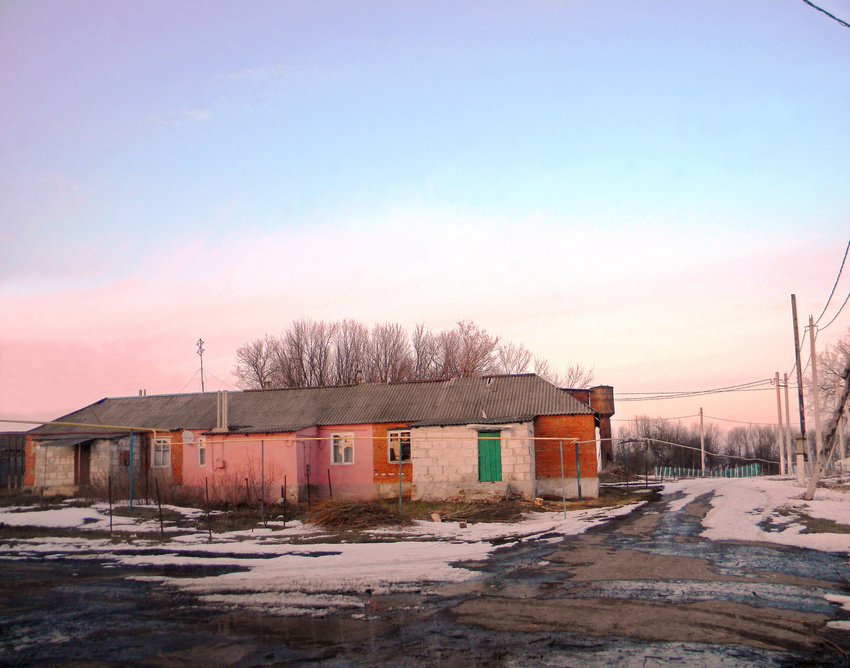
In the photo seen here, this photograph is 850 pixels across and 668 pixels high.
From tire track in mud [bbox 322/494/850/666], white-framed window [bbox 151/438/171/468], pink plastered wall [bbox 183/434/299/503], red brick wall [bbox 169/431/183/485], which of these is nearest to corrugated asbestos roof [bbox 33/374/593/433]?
red brick wall [bbox 169/431/183/485]

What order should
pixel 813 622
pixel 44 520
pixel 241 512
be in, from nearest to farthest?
pixel 813 622, pixel 44 520, pixel 241 512

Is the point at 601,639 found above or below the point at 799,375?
below

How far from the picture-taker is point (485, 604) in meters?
8.12

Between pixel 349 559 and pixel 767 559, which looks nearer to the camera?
pixel 767 559

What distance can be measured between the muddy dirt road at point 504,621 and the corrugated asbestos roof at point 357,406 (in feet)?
45.5

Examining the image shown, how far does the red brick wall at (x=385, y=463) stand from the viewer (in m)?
26.5

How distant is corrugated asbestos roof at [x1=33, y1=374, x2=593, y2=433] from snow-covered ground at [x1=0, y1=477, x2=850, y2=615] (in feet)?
20.7

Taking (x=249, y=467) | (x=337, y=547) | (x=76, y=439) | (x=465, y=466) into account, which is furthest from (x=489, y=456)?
(x=76, y=439)

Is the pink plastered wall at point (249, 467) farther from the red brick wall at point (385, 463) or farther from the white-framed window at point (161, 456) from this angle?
the white-framed window at point (161, 456)

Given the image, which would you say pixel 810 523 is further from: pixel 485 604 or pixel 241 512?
pixel 241 512

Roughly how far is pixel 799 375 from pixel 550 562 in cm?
2245

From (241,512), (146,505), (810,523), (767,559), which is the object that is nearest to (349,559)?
(767,559)

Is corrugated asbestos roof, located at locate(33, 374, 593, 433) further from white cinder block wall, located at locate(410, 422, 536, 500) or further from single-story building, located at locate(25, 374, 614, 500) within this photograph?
white cinder block wall, located at locate(410, 422, 536, 500)

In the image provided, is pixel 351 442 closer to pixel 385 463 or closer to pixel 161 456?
pixel 385 463
